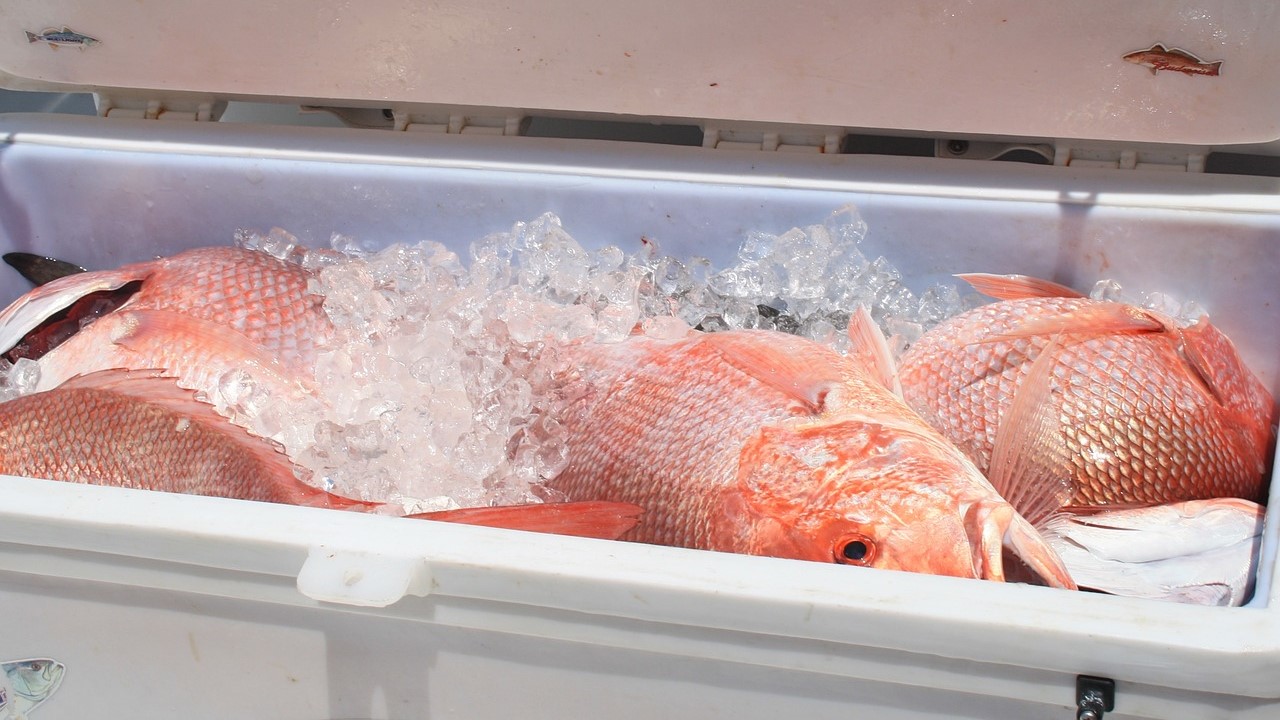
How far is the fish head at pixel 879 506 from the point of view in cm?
91

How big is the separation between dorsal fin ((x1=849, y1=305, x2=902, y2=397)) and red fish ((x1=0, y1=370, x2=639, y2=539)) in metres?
0.73

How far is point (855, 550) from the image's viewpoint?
0.95 metres

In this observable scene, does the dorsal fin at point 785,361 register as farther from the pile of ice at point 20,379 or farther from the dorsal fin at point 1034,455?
the pile of ice at point 20,379

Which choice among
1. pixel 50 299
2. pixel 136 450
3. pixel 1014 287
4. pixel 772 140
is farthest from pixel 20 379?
pixel 1014 287

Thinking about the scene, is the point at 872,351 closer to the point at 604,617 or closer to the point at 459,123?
the point at 604,617

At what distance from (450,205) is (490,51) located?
31 centimetres

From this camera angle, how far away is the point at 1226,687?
739 millimetres

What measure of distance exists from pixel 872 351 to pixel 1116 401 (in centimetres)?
32

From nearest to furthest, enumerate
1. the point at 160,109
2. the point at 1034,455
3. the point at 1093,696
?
the point at 1093,696 → the point at 1034,455 → the point at 160,109

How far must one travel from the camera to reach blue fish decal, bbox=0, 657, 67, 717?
1.03 m

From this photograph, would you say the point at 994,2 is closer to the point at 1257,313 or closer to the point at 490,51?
the point at 1257,313

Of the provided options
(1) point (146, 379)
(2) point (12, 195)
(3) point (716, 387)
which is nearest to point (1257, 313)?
(3) point (716, 387)

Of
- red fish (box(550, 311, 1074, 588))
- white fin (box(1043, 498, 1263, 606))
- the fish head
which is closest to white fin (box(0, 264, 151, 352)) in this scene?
red fish (box(550, 311, 1074, 588))

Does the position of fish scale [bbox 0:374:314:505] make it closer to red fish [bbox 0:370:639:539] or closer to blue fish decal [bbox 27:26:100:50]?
red fish [bbox 0:370:639:539]
